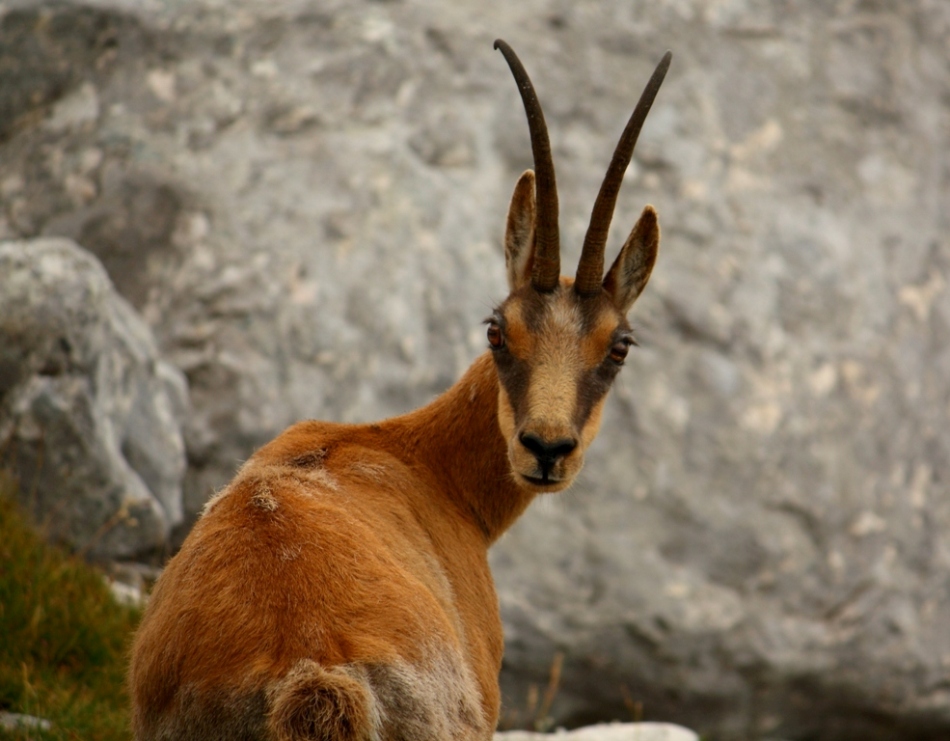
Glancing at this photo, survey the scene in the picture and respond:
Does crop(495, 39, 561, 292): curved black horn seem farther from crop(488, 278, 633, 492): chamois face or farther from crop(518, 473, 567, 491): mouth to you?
crop(518, 473, 567, 491): mouth

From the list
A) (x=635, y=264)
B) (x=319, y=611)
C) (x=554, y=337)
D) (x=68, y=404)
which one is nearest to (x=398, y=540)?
(x=319, y=611)

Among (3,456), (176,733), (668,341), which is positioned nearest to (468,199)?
(668,341)

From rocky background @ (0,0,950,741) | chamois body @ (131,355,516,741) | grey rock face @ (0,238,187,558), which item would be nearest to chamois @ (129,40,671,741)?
chamois body @ (131,355,516,741)

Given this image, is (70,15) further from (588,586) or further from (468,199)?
(588,586)

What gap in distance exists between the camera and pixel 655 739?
30.5 ft

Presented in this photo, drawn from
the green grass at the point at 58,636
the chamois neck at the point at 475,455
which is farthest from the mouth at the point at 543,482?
the green grass at the point at 58,636

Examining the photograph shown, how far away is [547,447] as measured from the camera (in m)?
6.43

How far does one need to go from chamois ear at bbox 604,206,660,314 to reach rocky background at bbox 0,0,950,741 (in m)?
4.21

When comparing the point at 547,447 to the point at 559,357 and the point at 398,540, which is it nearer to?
the point at 559,357

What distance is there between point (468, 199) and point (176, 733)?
8.04 m

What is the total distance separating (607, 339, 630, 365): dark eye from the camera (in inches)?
277

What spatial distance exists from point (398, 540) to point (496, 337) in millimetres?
1498

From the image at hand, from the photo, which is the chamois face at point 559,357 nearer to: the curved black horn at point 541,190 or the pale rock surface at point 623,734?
the curved black horn at point 541,190

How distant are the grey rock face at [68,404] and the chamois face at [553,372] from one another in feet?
11.4
